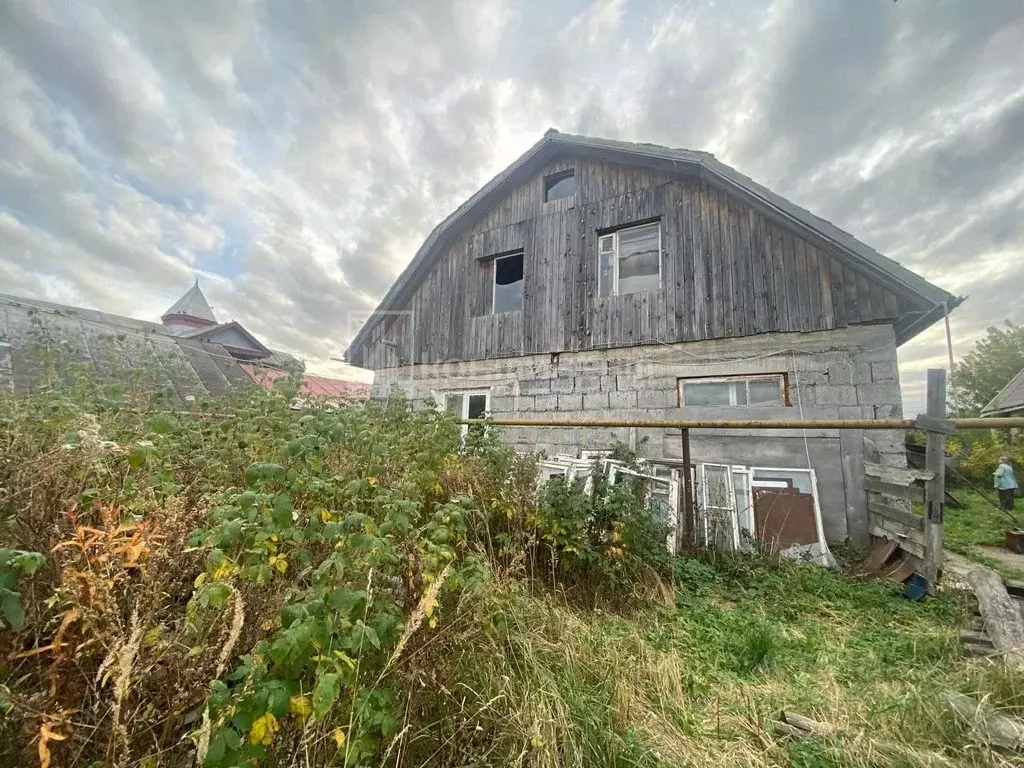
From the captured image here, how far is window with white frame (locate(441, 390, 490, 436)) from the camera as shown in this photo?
839 cm

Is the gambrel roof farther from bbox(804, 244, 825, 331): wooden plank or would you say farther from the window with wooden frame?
the window with wooden frame

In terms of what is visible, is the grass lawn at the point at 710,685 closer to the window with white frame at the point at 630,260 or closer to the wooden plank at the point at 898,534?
the wooden plank at the point at 898,534

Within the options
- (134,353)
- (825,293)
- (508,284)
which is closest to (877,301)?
(825,293)

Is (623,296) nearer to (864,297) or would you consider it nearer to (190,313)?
(864,297)

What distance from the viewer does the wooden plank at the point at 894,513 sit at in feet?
13.1

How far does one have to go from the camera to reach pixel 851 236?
5688 mm

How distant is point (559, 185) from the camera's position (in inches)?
332

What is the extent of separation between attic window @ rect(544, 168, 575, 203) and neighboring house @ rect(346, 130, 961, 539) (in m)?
0.03

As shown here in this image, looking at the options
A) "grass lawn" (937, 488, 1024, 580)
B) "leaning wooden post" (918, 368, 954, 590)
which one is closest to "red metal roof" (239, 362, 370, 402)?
"leaning wooden post" (918, 368, 954, 590)

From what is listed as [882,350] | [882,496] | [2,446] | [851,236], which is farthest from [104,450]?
[851,236]

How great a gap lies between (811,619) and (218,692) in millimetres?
4167

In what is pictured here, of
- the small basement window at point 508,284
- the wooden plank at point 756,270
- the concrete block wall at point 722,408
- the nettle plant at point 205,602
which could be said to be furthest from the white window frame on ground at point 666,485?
the small basement window at point 508,284

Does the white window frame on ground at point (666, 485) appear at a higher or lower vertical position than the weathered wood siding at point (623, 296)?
lower

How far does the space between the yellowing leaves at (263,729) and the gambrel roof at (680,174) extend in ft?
23.7
